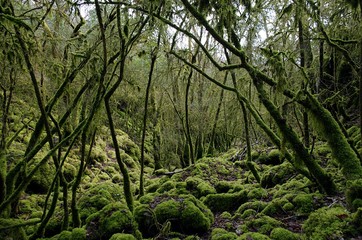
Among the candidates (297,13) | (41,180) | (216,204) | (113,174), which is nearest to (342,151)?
(297,13)

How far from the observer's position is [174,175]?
8656 mm

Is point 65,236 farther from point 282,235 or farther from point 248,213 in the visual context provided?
point 282,235

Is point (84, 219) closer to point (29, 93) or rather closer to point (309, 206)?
point (29, 93)

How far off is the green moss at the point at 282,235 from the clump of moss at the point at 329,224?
17 cm

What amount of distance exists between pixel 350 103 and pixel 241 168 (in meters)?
3.53

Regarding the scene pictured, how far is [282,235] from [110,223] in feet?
8.82

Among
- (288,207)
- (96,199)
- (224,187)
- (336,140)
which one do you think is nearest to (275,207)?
(288,207)

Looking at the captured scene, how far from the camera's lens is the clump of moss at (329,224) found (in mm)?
3408

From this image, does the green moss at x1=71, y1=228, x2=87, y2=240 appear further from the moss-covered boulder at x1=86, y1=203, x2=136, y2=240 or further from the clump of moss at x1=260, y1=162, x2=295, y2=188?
the clump of moss at x1=260, y1=162, x2=295, y2=188

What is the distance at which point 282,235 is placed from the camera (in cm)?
385

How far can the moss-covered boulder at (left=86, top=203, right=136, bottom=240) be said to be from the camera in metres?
4.78

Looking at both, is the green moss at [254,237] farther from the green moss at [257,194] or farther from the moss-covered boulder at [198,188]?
the moss-covered boulder at [198,188]

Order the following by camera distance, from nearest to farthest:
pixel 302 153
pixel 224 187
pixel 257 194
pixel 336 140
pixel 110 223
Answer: pixel 336 140
pixel 302 153
pixel 110 223
pixel 257 194
pixel 224 187

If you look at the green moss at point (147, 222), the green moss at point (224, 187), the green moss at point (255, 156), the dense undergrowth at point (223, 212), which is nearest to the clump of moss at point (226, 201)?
the dense undergrowth at point (223, 212)
